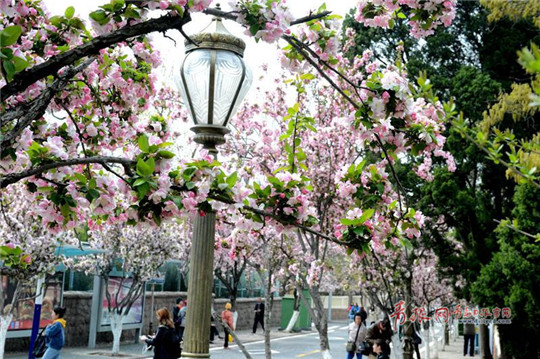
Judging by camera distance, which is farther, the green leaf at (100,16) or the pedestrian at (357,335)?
the pedestrian at (357,335)

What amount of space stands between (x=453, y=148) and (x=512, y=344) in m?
5.26

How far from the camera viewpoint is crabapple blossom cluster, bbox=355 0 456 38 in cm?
414

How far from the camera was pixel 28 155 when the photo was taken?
347 centimetres

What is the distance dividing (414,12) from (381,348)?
10.0 meters

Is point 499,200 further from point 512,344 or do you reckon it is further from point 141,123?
point 141,123

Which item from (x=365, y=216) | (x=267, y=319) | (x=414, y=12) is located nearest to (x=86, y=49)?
(x=365, y=216)

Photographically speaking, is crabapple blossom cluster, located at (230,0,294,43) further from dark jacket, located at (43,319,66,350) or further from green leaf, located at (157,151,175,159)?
dark jacket, located at (43,319,66,350)

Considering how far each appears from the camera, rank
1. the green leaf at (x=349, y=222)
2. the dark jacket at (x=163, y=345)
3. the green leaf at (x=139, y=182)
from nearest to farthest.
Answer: the green leaf at (x=139, y=182) → the green leaf at (x=349, y=222) → the dark jacket at (x=163, y=345)

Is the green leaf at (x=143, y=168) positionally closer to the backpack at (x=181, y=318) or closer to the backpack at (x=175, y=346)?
the backpack at (x=175, y=346)

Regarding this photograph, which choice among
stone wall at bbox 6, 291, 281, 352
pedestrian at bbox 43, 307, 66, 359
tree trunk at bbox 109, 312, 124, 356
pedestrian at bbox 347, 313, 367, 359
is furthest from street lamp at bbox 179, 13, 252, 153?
tree trunk at bbox 109, 312, 124, 356

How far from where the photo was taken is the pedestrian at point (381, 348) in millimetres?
12938

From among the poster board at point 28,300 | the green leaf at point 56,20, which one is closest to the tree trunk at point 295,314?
the poster board at point 28,300

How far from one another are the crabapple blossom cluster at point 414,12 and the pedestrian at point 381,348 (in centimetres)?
966

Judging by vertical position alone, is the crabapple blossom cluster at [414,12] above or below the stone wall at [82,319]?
above
